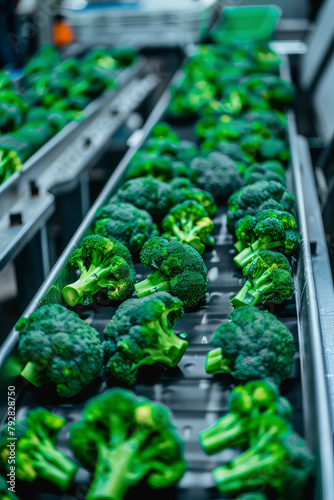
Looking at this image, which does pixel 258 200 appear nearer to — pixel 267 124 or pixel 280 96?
pixel 267 124

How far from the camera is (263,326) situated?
1177 millimetres

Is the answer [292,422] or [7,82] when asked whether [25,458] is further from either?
[7,82]

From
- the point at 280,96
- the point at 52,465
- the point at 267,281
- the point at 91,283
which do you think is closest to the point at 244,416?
the point at 52,465

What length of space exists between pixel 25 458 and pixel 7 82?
2.61 metres

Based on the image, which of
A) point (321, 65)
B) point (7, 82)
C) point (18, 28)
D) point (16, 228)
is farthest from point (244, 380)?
point (18, 28)

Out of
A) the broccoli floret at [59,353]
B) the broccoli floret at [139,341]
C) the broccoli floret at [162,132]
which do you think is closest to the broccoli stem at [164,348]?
the broccoli floret at [139,341]

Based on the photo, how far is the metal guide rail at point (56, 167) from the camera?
6.27ft

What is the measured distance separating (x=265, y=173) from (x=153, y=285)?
0.75m

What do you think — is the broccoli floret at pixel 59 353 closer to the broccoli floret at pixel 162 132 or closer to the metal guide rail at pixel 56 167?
the metal guide rail at pixel 56 167

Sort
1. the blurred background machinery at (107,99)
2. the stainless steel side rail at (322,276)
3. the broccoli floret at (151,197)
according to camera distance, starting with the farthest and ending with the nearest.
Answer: the blurred background machinery at (107,99) < the broccoli floret at (151,197) < the stainless steel side rail at (322,276)

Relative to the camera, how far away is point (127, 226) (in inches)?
64.2

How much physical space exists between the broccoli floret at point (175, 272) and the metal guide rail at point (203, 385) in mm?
69

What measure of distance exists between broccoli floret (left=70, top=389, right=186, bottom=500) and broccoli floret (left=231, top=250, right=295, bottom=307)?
53 centimetres

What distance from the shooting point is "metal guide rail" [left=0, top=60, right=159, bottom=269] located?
191 centimetres
